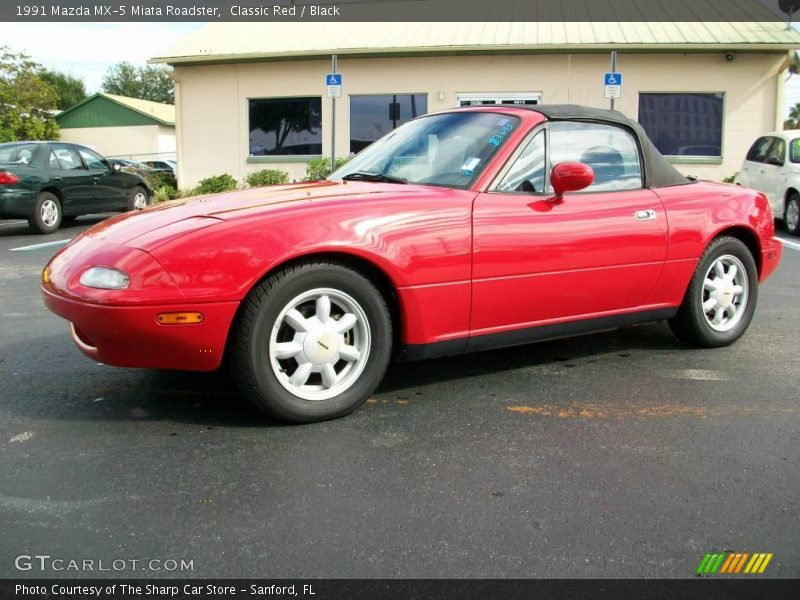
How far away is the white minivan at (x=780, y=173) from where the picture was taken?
37.3 ft

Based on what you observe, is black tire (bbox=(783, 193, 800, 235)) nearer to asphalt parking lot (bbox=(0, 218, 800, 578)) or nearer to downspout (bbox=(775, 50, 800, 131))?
downspout (bbox=(775, 50, 800, 131))

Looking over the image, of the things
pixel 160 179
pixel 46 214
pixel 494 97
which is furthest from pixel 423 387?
pixel 160 179

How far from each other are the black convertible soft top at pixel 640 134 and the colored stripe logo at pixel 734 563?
252 cm

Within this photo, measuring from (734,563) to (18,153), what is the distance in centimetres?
1233

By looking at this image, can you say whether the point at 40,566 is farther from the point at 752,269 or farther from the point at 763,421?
the point at 752,269

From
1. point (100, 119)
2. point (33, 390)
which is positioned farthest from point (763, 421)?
point (100, 119)

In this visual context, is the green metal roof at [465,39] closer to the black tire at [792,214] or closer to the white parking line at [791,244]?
the black tire at [792,214]

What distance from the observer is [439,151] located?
4066 millimetres

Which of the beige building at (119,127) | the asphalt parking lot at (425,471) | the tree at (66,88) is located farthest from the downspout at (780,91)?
the tree at (66,88)

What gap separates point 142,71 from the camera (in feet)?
266

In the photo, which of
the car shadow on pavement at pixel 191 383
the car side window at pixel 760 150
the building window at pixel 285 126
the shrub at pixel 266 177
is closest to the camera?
the car shadow on pavement at pixel 191 383

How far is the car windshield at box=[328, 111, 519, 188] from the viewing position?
153 inches

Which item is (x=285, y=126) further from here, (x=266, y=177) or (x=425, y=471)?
(x=425, y=471)

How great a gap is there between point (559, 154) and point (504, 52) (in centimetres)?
1301
